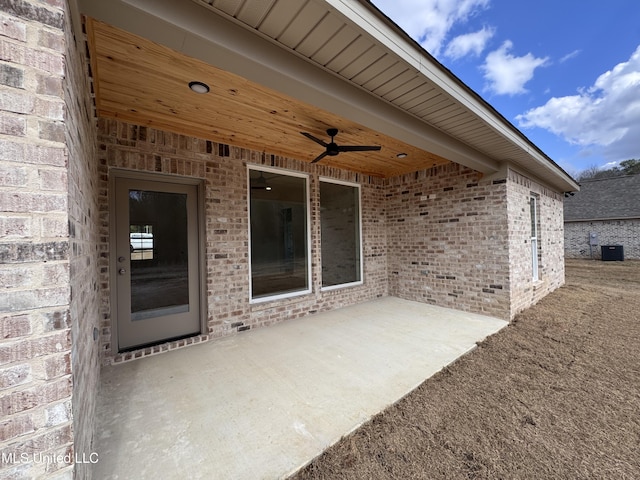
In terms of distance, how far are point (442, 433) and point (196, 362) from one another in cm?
251

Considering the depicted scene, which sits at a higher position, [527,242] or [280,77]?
[280,77]

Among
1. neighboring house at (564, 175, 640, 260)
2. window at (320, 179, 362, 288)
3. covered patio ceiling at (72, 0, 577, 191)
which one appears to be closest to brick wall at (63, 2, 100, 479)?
covered patio ceiling at (72, 0, 577, 191)

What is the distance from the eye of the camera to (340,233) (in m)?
5.53

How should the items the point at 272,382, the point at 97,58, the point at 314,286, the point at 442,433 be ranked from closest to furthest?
the point at 442,433
the point at 97,58
the point at 272,382
the point at 314,286

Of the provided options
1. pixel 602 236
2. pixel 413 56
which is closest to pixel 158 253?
pixel 413 56

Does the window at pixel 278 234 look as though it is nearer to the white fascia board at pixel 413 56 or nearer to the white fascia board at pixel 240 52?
the white fascia board at pixel 240 52

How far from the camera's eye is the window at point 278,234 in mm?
4223

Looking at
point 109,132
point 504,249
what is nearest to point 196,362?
point 109,132

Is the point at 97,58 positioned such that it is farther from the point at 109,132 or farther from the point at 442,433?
the point at 442,433

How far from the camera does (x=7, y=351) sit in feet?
2.79

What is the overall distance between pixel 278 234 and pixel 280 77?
2.93 m

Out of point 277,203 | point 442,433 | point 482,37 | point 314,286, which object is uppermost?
point 482,37


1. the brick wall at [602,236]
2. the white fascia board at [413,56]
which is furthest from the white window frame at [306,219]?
the brick wall at [602,236]

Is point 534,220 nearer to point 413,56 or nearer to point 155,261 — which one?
point 413,56
